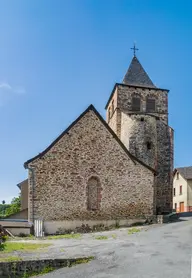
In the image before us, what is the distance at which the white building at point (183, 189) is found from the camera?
40188mm

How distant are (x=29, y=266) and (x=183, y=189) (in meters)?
36.4

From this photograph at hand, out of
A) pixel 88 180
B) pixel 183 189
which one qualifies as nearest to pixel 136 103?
pixel 88 180

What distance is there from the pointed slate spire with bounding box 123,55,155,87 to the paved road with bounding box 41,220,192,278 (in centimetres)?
1943

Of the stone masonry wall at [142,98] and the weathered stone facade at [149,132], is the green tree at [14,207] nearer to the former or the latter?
the weathered stone facade at [149,132]

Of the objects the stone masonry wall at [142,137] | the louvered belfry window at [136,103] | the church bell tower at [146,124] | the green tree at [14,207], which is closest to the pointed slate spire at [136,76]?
the church bell tower at [146,124]

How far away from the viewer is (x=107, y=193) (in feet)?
58.2

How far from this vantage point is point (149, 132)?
2352cm

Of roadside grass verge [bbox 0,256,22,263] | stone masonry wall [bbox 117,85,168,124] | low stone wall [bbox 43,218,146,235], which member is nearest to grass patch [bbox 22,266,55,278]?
roadside grass verge [bbox 0,256,22,263]

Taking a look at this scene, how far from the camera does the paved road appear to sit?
716cm

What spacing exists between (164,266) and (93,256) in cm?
223

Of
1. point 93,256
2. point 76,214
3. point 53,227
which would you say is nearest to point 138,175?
point 76,214

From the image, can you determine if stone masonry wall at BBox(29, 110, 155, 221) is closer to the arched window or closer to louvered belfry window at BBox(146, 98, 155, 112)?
the arched window

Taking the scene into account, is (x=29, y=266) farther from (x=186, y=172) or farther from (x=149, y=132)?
(x=186, y=172)

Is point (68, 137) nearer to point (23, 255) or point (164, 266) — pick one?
point (23, 255)
